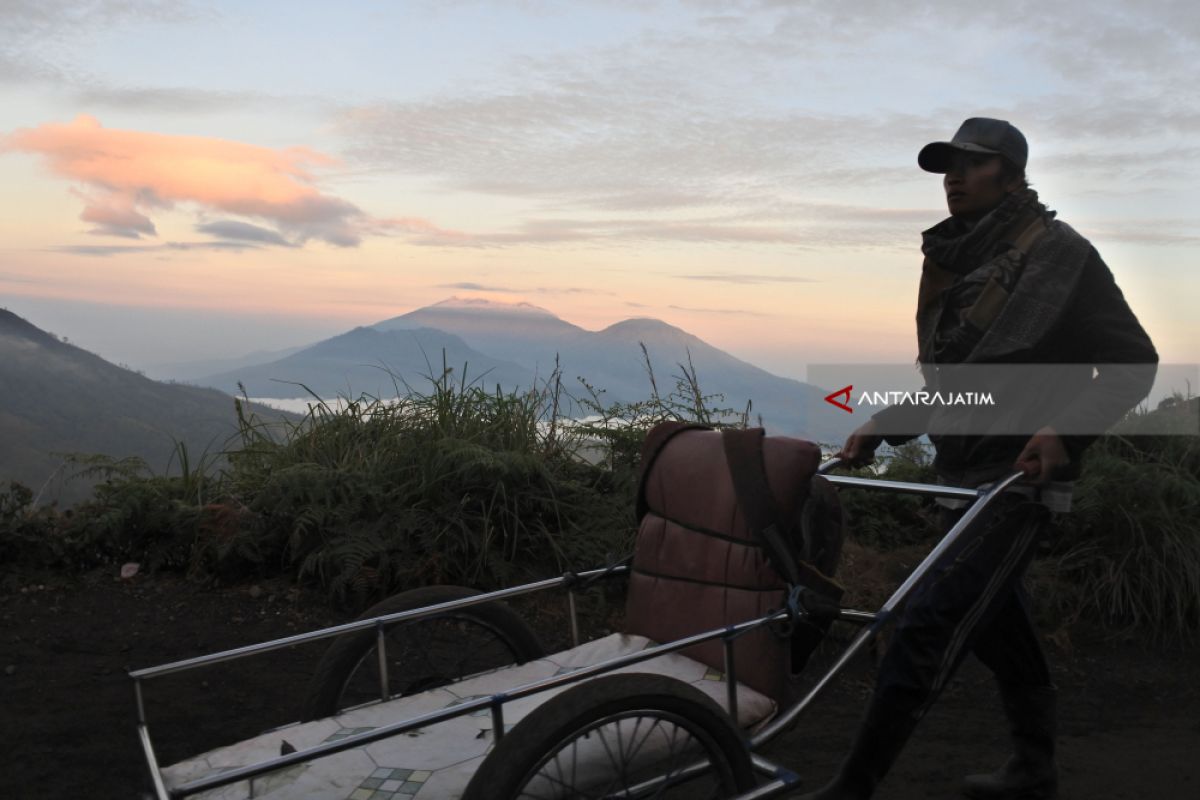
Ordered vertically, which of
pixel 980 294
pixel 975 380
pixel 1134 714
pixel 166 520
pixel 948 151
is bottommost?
pixel 1134 714

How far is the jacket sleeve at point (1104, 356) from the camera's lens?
10.5ft

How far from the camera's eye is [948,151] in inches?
134

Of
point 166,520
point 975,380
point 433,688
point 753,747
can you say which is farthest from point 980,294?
point 166,520

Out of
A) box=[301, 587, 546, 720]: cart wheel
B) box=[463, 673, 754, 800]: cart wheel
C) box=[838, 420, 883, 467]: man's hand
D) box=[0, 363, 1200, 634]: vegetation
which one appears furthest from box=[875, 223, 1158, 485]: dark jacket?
box=[0, 363, 1200, 634]: vegetation

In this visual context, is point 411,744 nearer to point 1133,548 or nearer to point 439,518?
point 439,518

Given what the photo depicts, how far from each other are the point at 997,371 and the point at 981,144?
0.69 meters

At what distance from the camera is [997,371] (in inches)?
130

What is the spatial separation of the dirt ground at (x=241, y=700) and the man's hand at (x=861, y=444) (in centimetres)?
122

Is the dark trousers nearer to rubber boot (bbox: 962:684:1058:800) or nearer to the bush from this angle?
rubber boot (bbox: 962:684:1058:800)

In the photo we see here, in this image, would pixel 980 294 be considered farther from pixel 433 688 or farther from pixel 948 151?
pixel 433 688

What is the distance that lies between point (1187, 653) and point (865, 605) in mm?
1666

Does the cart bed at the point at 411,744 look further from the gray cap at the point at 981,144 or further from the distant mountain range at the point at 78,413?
the distant mountain range at the point at 78,413

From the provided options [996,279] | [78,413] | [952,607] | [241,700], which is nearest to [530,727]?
[952,607]

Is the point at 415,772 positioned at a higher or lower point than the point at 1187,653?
higher
